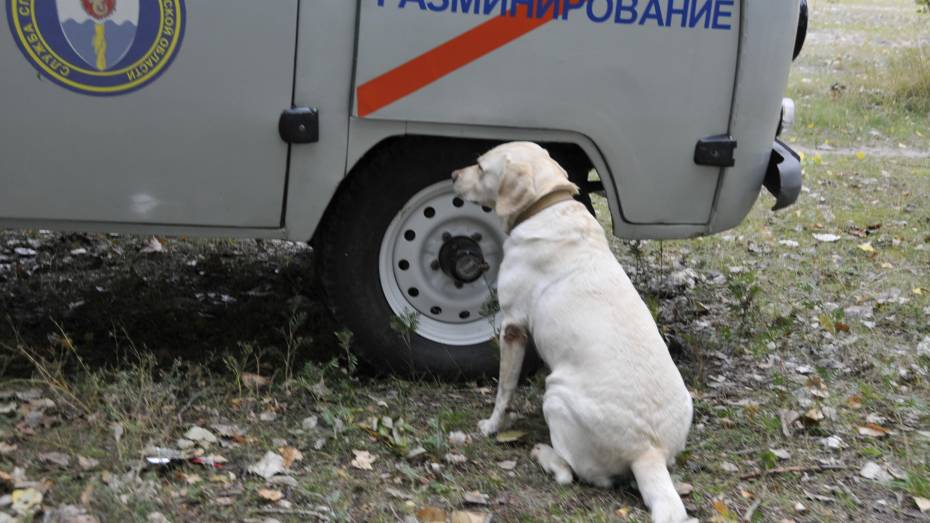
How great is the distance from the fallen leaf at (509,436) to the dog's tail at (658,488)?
58 cm

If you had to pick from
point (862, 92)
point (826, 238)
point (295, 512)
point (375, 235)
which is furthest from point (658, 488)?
point (862, 92)

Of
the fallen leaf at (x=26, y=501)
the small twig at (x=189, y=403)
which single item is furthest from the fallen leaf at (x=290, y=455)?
the fallen leaf at (x=26, y=501)

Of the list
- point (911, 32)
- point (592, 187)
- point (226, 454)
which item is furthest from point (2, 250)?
point (911, 32)

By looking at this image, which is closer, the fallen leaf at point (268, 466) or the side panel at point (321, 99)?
the fallen leaf at point (268, 466)

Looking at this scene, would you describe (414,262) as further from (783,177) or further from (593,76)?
(783,177)

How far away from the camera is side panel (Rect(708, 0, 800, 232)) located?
13.5ft

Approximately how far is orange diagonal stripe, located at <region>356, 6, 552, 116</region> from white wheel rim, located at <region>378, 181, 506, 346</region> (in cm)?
47

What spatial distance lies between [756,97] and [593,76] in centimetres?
67

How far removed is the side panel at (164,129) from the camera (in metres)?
3.74

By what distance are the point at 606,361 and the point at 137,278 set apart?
294 cm

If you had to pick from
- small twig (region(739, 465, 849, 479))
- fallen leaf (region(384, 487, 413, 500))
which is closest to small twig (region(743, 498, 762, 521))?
small twig (region(739, 465, 849, 479))

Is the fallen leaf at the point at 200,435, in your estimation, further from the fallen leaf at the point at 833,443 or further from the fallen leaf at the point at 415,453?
the fallen leaf at the point at 833,443

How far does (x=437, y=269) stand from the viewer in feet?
14.3

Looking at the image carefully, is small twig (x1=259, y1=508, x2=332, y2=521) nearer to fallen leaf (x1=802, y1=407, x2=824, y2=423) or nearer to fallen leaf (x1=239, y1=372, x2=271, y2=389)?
fallen leaf (x1=239, y1=372, x2=271, y2=389)
